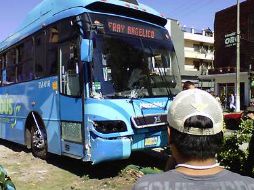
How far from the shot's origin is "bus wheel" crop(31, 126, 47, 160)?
10.0 m

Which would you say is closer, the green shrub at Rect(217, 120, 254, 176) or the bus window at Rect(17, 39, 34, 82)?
the green shrub at Rect(217, 120, 254, 176)

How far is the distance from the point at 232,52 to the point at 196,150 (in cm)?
4785

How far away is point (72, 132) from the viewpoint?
8539 mm

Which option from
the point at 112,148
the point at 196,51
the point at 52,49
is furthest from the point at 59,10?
the point at 196,51

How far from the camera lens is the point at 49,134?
31.2 ft

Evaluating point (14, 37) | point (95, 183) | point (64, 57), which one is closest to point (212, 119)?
point (95, 183)

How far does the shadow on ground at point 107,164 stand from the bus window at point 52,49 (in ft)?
6.89

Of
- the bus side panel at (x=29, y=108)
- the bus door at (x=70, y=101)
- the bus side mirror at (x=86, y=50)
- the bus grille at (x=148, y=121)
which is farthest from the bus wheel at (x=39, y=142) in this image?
the bus side mirror at (x=86, y=50)

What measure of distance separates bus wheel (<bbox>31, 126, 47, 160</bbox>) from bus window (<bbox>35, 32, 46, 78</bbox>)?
1.29m

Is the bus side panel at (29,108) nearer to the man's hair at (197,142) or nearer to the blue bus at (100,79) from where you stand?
the blue bus at (100,79)

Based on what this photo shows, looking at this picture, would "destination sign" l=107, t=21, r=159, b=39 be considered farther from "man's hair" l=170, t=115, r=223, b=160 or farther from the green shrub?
"man's hair" l=170, t=115, r=223, b=160

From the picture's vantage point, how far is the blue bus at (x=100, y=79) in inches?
312

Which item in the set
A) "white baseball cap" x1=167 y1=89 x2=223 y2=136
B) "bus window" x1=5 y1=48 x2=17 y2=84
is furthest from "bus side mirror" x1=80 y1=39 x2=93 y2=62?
"white baseball cap" x1=167 y1=89 x2=223 y2=136

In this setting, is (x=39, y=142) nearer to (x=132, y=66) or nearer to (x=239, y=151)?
(x=132, y=66)
